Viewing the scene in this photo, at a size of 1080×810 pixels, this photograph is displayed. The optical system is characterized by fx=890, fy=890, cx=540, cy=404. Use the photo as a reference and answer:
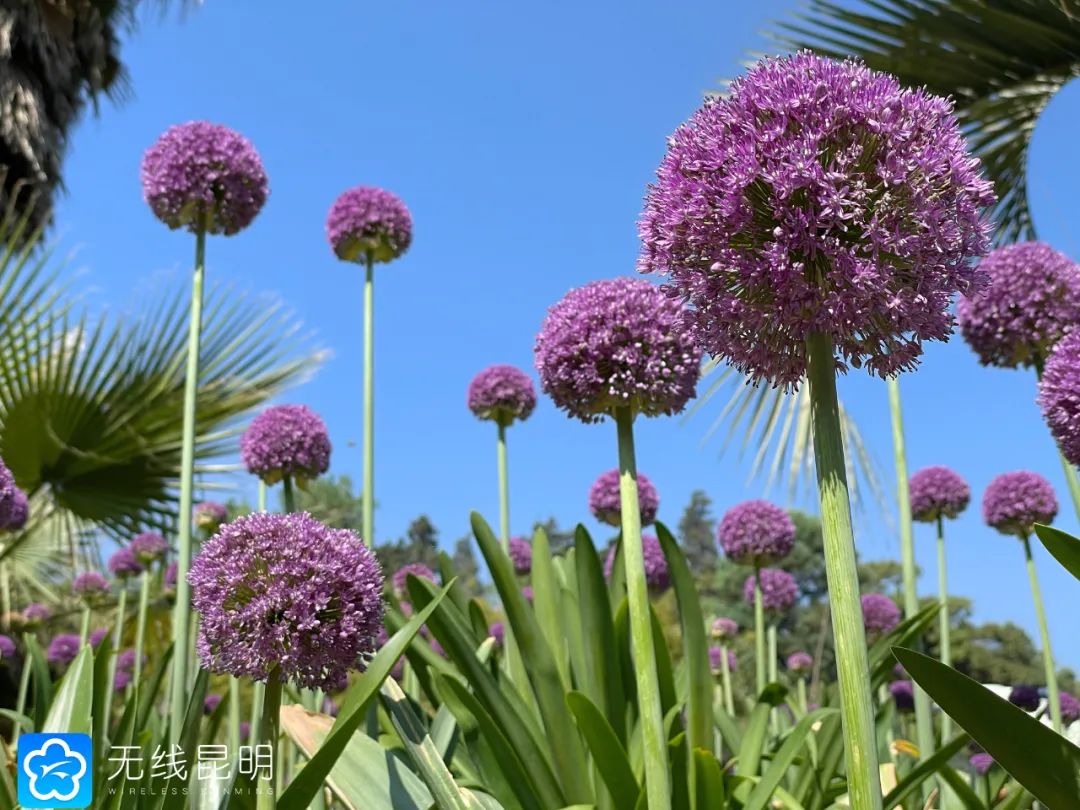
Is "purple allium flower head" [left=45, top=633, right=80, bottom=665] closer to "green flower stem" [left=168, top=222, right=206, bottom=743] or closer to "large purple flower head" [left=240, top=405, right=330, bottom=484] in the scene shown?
"large purple flower head" [left=240, top=405, right=330, bottom=484]

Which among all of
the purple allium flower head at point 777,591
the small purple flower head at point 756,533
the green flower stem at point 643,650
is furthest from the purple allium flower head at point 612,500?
the green flower stem at point 643,650

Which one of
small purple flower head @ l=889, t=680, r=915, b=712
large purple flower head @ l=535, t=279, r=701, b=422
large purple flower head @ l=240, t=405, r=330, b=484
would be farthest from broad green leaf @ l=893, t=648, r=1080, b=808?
small purple flower head @ l=889, t=680, r=915, b=712

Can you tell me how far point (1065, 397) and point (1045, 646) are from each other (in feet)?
4.78

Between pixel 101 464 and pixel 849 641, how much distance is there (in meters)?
6.54

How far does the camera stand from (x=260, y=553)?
1816mm

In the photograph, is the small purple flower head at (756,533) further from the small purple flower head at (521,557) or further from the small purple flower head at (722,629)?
the small purple flower head at (521,557)

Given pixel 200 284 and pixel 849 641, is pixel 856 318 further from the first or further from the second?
pixel 200 284

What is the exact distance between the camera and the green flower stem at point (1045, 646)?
9.86 ft

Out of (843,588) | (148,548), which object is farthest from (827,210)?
(148,548)

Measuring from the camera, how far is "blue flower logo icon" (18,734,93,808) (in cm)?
183

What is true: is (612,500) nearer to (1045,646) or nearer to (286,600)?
(1045,646)

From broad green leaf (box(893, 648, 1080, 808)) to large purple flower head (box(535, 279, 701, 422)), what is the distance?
1.14 metres

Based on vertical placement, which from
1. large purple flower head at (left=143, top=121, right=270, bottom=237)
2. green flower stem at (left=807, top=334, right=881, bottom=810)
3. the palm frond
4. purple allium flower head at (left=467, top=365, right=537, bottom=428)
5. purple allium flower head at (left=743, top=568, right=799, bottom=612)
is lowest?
green flower stem at (left=807, top=334, right=881, bottom=810)

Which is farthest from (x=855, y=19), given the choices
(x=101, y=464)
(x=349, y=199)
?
(x=101, y=464)
